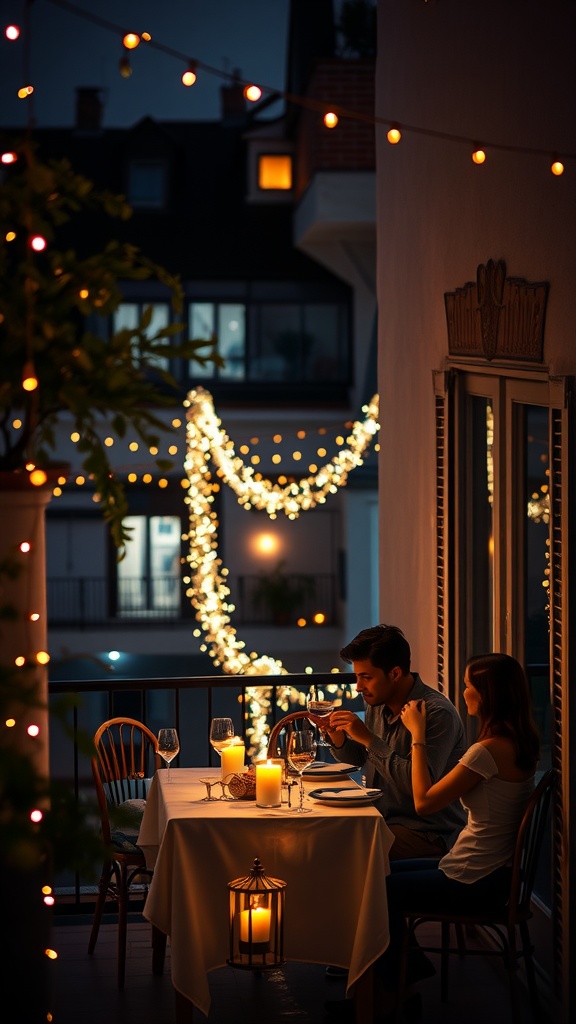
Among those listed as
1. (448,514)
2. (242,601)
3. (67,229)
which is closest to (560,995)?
(448,514)

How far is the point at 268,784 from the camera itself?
14.3 feet

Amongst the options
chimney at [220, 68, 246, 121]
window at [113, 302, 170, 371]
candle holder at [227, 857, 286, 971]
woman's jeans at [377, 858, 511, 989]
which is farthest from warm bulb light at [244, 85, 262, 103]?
chimney at [220, 68, 246, 121]

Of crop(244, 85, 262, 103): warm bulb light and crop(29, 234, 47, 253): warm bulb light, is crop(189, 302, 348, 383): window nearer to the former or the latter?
crop(244, 85, 262, 103): warm bulb light

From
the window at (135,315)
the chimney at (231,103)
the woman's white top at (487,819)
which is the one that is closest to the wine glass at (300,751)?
the woman's white top at (487,819)

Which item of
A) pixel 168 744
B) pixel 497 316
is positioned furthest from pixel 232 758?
pixel 497 316

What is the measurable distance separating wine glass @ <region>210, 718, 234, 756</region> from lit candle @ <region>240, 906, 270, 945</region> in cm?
73

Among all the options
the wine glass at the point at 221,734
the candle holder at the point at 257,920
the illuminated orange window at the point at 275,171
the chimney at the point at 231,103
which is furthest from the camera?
the chimney at the point at 231,103

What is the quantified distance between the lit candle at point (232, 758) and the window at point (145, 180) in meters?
17.3

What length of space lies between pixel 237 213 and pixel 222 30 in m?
3.00

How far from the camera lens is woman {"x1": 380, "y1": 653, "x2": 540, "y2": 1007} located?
4148 mm

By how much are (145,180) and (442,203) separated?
1600 cm

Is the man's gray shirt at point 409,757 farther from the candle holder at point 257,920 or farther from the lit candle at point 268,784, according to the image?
the candle holder at point 257,920

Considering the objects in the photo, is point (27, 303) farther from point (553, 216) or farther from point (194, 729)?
point (194, 729)

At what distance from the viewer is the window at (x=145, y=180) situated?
21.1m
